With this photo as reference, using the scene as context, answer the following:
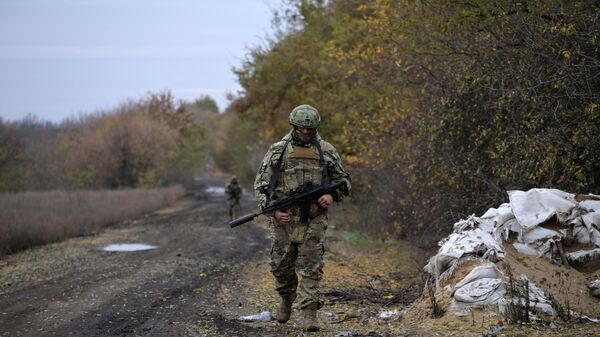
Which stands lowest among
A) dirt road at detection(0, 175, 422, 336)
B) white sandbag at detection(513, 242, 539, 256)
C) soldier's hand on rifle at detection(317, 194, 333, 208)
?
dirt road at detection(0, 175, 422, 336)

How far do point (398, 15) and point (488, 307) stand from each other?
9.29 m

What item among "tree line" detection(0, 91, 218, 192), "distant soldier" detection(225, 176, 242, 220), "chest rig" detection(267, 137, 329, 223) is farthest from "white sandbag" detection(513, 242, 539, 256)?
"tree line" detection(0, 91, 218, 192)

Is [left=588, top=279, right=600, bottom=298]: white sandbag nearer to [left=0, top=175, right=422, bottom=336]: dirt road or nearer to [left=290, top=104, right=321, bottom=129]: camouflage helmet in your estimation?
[left=0, top=175, right=422, bottom=336]: dirt road

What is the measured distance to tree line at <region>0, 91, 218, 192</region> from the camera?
126 ft

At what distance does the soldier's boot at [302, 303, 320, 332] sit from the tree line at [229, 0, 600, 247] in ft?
12.7

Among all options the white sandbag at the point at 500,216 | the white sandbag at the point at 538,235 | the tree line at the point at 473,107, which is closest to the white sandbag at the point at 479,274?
the white sandbag at the point at 538,235

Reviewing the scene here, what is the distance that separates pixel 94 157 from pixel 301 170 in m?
40.6

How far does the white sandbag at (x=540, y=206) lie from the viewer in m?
7.34

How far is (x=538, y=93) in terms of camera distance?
9.32 m

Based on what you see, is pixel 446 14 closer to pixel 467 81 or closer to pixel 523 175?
pixel 467 81

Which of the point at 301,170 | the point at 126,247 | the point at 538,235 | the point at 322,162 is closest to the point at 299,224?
the point at 301,170

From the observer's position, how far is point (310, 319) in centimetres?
691

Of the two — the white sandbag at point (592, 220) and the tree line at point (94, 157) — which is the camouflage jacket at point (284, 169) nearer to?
the white sandbag at point (592, 220)

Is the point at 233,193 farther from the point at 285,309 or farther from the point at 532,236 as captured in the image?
the point at 532,236
